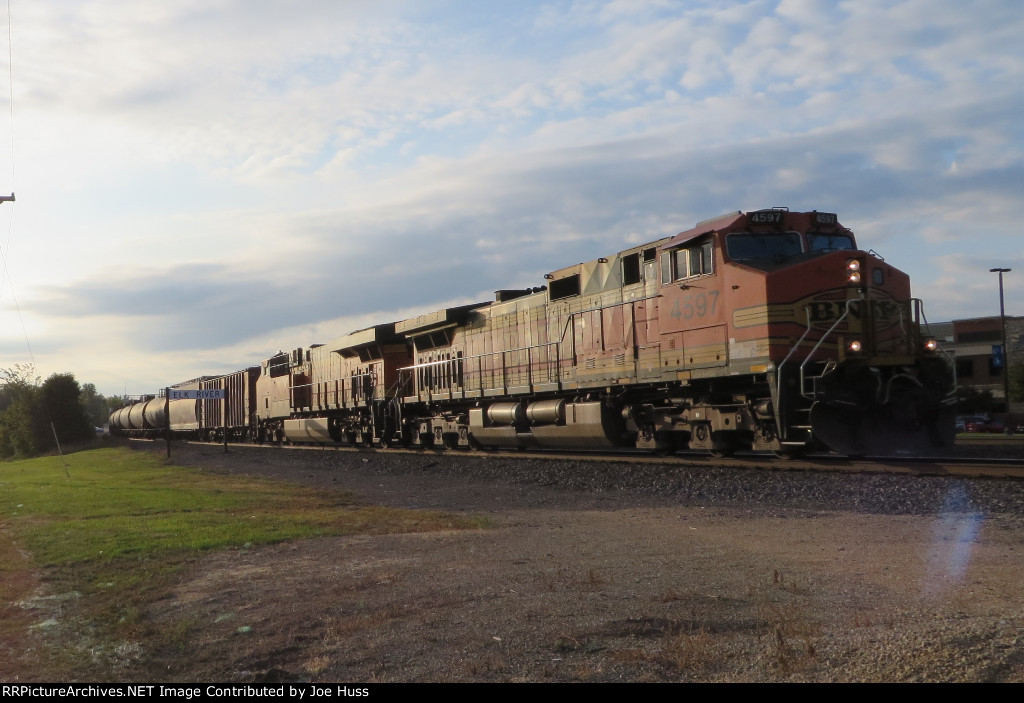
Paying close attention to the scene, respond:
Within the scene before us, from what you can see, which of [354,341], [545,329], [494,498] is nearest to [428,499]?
[494,498]

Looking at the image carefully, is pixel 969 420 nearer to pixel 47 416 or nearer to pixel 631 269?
pixel 631 269

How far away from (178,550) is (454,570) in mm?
3449

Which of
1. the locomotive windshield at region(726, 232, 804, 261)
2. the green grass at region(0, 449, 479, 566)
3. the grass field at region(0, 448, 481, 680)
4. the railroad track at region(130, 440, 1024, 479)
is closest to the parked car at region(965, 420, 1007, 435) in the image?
the railroad track at region(130, 440, 1024, 479)

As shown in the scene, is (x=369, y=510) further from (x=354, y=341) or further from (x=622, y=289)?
(x=354, y=341)

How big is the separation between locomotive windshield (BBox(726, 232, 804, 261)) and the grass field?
6.84 m

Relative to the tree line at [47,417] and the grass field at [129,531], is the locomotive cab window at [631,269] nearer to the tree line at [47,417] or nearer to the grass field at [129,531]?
the grass field at [129,531]

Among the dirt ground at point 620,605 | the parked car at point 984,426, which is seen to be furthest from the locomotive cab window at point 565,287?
the parked car at point 984,426

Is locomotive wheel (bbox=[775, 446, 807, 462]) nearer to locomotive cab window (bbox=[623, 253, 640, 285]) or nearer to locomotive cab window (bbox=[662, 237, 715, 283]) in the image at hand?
locomotive cab window (bbox=[662, 237, 715, 283])

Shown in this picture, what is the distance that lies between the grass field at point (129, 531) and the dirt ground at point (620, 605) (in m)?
0.51

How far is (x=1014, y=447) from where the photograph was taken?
19344 mm

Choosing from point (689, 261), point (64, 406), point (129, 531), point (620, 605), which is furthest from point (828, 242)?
point (64, 406)

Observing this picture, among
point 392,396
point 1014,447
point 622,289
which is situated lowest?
point 1014,447

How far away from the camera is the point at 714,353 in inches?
580

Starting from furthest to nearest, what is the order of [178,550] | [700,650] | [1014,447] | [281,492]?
[1014,447] < [281,492] < [178,550] < [700,650]
